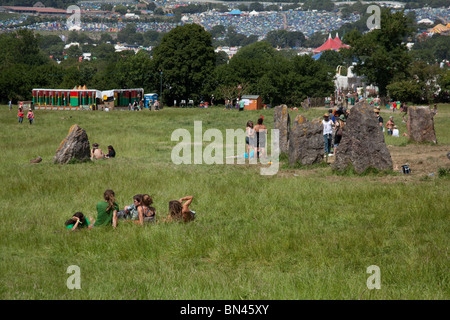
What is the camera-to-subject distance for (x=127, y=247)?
12.1 m

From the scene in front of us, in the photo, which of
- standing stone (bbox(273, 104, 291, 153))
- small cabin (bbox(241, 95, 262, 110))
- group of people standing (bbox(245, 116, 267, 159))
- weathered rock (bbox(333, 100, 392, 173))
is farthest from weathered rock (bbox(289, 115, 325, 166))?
small cabin (bbox(241, 95, 262, 110))

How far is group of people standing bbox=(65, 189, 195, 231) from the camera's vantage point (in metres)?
13.8

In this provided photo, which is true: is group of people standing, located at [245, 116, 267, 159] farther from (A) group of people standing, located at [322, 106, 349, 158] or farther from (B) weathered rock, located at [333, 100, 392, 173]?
(B) weathered rock, located at [333, 100, 392, 173]

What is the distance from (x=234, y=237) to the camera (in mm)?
12578

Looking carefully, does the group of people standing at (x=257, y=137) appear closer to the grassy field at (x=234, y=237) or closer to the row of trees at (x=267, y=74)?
the grassy field at (x=234, y=237)

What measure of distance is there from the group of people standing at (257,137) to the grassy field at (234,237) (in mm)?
2278

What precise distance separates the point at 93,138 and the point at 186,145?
6.12 meters

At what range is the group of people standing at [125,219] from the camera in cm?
1375

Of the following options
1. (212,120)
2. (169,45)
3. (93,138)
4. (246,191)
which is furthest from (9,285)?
(169,45)

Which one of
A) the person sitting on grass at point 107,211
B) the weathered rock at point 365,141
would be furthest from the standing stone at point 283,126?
the person sitting on grass at point 107,211

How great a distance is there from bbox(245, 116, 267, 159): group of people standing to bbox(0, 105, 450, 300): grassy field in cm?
228

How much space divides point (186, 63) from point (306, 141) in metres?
65.0

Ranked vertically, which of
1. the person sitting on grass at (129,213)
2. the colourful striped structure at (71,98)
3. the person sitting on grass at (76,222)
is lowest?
the colourful striped structure at (71,98)
